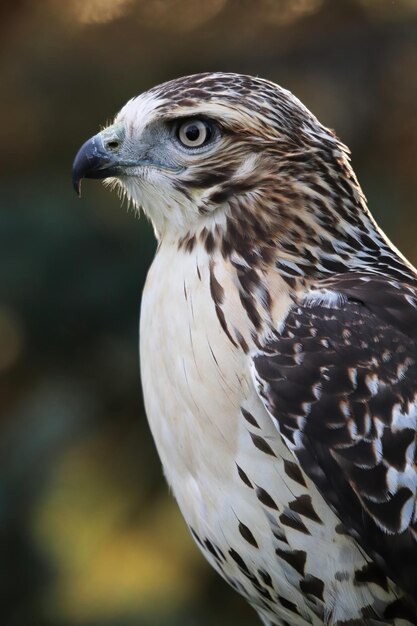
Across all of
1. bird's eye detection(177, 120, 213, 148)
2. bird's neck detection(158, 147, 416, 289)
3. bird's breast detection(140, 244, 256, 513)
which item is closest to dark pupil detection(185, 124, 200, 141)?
bird's eye detection(177, 120, 213, 148)

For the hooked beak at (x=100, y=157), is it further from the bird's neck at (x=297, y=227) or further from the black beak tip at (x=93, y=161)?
the bird's neck at (x=297, y=227)

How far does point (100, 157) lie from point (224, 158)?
14.9 inches

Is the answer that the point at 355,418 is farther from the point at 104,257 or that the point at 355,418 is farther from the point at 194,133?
the point at 104,257

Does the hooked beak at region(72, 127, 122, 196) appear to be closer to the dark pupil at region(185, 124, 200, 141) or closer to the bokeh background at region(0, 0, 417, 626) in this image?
the dark pupil at region(185, 124, 200, 141)

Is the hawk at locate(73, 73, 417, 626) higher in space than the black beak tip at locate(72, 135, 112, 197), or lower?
lower

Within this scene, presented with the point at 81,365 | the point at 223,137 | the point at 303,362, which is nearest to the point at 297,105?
the point at 223,137

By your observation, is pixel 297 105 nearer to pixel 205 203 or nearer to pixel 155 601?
pixel 205 203

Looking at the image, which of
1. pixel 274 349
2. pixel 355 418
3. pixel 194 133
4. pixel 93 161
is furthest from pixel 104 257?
pixel 355 418

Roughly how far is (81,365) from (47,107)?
135 cm

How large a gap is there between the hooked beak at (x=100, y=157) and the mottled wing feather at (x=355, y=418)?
756mm

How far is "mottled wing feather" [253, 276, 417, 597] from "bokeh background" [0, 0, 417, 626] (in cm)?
263

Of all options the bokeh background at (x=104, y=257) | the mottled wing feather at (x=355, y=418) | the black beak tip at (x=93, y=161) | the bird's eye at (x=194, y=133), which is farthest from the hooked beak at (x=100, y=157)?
the bokeh background at (x=104, y=257)

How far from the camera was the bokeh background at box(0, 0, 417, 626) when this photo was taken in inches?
236

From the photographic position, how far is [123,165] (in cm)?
379
